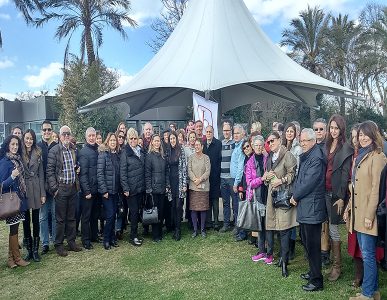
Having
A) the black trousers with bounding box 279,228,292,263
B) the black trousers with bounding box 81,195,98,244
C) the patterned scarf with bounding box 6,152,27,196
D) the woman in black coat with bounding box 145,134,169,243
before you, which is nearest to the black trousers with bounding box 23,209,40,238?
the patterned scarf with bounding box 6,152,27,196

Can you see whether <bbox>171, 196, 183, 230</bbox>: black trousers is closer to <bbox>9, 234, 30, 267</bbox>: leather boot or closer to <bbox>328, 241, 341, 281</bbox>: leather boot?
<bbox>9, 234, 30, 267</bbox>: leather boot

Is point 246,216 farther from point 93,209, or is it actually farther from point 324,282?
point 93,209

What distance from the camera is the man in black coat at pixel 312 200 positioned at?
4051 millimetres

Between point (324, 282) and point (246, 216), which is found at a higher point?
point (246, 216)

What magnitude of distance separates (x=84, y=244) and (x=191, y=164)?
82.4 inches

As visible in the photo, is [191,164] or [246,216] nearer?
[246,216]

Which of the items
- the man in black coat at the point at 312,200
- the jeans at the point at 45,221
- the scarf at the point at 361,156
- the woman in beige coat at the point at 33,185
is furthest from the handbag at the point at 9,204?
the scarf at the point at 361,156

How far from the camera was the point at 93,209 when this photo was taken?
244 inches

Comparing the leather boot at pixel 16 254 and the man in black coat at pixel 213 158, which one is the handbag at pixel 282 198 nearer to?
the man in black coat at pixel 213 158

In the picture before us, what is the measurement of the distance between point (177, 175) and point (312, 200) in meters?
2.76

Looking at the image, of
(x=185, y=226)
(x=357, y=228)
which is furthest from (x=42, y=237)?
(x=357, y=228)

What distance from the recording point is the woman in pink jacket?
5.10m

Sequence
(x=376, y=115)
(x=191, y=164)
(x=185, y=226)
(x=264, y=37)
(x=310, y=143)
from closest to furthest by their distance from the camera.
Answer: (x=310, y=143) → (x=191, y=164) → (x=185, y=226) → (x=264, y=37) → (x=376, y=115)

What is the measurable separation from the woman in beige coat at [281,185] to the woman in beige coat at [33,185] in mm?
3136
